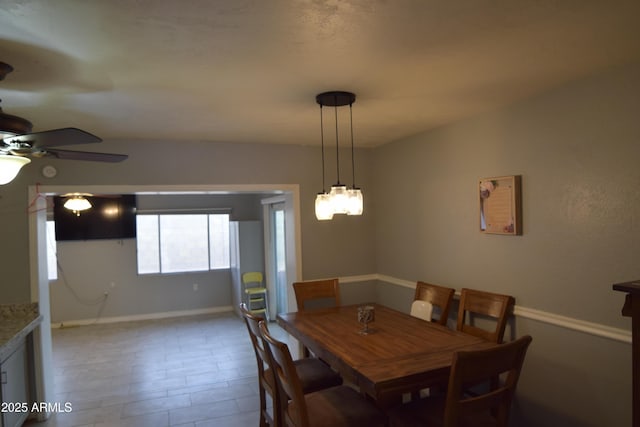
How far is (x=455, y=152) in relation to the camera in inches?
124

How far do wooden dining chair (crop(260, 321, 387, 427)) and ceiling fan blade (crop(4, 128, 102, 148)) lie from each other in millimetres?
1305

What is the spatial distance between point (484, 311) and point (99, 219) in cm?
579

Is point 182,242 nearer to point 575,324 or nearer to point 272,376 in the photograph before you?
point 272,376

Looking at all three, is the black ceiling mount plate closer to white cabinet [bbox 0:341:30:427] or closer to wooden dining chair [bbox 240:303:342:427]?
wooden dining chair [bbox 240:303:342:427]

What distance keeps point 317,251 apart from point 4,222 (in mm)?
2638

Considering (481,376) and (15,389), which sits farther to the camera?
(15,389)

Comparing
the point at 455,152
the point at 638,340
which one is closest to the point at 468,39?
the point at 638,340

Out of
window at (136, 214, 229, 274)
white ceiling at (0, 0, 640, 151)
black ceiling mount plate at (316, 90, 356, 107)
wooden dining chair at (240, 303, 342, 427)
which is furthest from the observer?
window at (136, 214, 229, 274)

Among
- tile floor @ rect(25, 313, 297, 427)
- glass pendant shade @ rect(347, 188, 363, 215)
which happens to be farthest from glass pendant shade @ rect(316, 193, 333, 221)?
tile floor @ rect(25, 313, 297, 427)

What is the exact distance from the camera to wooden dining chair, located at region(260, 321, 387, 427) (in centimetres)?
200

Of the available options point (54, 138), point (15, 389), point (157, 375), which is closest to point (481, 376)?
point (54, 138)

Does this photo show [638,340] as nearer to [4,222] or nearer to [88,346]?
[4,222]

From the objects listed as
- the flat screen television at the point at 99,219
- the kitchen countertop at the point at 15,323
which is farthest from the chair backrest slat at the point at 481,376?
the flat screen television at the point at 99,219

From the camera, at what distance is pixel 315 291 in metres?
3.64
